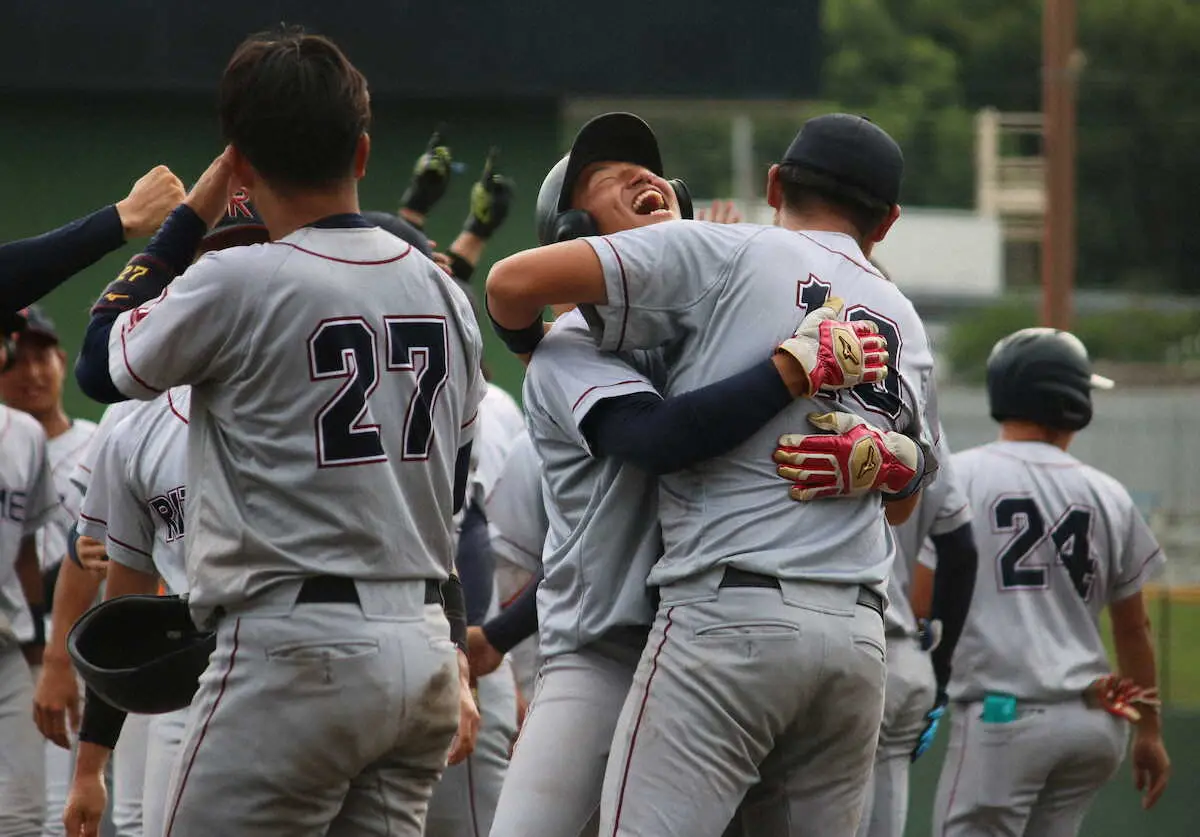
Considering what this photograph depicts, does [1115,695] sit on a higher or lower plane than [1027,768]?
higher

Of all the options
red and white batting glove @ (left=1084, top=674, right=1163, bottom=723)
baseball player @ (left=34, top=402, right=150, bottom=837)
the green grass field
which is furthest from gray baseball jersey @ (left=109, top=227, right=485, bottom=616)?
the green grass field

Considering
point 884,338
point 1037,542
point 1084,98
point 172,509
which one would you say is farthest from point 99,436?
point 1084,98

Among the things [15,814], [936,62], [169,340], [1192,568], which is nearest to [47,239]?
[169,340]

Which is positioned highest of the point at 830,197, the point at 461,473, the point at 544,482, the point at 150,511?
the point at 830,197

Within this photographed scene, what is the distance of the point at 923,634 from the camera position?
6152 millimetres

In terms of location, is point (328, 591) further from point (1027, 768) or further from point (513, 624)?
point (1027, 768)

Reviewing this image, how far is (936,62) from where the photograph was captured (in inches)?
1874

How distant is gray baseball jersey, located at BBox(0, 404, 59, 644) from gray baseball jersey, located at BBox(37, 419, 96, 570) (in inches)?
36.1

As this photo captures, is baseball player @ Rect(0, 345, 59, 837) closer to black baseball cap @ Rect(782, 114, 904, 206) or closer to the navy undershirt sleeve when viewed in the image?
the navy undershirt sleeve

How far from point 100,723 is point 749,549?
1680mm

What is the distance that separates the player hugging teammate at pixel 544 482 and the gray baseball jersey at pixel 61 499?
2493mm

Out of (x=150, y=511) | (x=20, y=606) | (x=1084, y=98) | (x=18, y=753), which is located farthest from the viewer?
(x=1084, y=98)

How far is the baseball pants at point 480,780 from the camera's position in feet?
19.4

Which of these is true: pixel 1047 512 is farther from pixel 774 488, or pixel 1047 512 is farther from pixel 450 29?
pixel 450 29
